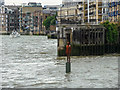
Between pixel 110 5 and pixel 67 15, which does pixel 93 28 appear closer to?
pixel 110 5

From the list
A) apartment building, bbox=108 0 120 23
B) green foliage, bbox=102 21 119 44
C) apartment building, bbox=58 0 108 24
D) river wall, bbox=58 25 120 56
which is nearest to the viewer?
river wall, bbox=58 25 120 56

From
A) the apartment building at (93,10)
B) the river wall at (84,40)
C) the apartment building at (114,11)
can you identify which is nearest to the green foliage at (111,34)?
the river wall at (84,40)

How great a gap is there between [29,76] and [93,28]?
926 inches

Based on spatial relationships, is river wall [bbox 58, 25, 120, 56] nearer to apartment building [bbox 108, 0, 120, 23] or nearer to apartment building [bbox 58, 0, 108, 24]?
apartment building [bbox 108, 0, 120, 23]

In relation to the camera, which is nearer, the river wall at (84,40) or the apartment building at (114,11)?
the river wall at (84,40)

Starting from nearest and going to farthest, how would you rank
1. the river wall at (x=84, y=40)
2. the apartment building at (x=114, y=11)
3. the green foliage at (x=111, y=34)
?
1. the river wall at (x=84, y=40)
2. the green foliage at (x=111, y=34)
3. the apartment building at (x=114, y=11)

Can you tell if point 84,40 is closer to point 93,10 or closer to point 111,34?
point 111,34

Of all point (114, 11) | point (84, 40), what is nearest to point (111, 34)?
point (84, 40)

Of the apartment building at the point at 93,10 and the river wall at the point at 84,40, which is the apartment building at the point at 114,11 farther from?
the river wall at the point at 84,40

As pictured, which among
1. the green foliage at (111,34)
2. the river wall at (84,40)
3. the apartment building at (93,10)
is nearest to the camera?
the river wall at (84,40)

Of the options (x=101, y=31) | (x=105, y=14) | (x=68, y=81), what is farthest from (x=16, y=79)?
(x=105, y=14)

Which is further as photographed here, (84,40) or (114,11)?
(114,11)

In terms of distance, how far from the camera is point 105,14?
415 ft

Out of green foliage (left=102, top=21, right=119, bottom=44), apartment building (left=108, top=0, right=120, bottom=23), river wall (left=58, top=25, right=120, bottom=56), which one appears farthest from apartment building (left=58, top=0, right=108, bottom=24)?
river wall (left=58, top=25, right=120, bottom=56)
